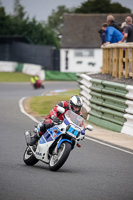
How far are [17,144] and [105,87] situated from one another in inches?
199

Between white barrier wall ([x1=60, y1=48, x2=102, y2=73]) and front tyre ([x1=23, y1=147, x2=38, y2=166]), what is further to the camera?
white barrier wall ([x1=60, y1=48, x2=102, y2=73])

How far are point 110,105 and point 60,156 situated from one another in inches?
287

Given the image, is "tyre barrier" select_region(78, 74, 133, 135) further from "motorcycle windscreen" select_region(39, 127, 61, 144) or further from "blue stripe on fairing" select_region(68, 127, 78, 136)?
"blue stripe on fairing" select_region(68, 127, 78, 136)

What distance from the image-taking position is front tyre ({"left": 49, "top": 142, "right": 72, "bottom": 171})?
9.13 metres

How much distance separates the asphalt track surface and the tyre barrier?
204 centimetres

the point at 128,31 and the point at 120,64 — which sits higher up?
the point at 128,31

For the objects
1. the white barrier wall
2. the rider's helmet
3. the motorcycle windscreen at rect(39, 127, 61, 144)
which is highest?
the rider's helmet

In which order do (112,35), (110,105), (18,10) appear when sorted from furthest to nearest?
1. (18,10)
2. (112,35)
3. (110,105)

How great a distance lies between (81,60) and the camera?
71.1 metres

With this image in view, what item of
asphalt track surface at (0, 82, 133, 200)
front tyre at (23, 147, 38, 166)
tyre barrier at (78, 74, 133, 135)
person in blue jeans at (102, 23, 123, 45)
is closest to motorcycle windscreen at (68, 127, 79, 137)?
asphalt track surface at (0, 82, 133, 200)

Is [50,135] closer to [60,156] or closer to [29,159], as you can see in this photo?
[60,156]

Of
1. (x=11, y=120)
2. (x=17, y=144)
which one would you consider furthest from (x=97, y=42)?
(x=17, y=144)

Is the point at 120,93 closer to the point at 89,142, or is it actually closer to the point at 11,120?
the point at 89,142

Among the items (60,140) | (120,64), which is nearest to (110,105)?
(120,64)
